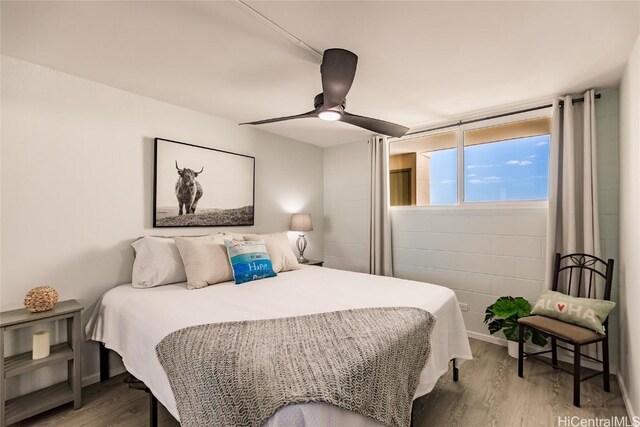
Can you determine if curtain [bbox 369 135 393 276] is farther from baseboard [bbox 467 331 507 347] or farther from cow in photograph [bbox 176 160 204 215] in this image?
cow in photograph [bbox 176 160 204 215]

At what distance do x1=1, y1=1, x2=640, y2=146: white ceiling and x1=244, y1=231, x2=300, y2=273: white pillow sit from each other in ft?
4.47

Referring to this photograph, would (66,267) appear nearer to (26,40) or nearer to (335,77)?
(26,40)

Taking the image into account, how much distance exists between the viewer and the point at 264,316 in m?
1.71

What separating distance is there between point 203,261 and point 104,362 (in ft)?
3.74

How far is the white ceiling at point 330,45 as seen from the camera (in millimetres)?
1598

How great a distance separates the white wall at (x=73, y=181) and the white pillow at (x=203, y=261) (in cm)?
53

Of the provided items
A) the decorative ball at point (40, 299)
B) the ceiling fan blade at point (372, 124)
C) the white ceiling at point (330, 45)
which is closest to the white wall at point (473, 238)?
the white ceiling at point (330, 45)

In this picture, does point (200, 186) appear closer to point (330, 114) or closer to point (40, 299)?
point (40, 299)

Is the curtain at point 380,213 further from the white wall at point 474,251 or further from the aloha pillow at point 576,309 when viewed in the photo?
the aloha pillow at point 576,309

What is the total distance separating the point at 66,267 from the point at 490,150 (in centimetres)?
417

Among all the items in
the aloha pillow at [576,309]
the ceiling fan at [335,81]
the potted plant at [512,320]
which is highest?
the ceiling fan at [335,81]

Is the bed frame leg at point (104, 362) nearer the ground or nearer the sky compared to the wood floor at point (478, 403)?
nearer the sky

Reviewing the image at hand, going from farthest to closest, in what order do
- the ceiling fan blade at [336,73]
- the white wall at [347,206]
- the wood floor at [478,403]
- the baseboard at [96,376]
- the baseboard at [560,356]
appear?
the white wall at [347,206]
the baseboard at [560,356]
the baseboard at [96,376]
the wood floor at [478,403]
the ceiling fan blade at [336,73]

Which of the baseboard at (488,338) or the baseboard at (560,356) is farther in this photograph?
the baseboard at (488,338)
